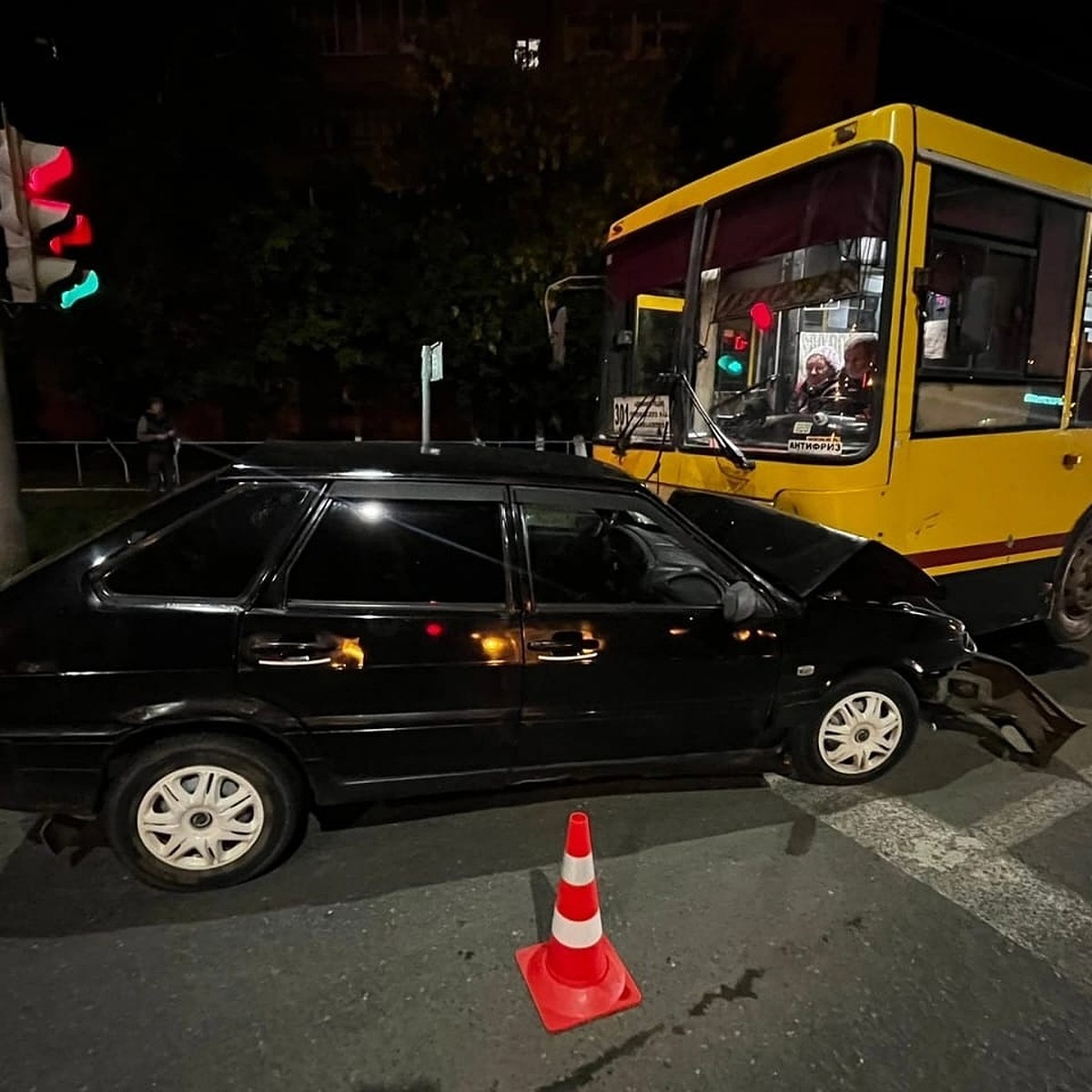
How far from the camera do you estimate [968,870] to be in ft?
10.1

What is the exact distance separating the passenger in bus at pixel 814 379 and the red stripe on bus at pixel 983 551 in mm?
1002

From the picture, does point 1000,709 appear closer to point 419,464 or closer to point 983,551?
point 983,551

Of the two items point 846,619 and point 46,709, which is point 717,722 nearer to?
point 846,619

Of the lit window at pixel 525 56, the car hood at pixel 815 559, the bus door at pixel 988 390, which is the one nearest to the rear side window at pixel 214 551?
the car hood at pixel 815 559

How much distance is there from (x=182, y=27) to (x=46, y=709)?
15506 mm

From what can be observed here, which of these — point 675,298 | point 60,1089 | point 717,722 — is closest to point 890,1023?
point 717,722

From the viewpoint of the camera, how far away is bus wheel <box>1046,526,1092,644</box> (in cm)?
529

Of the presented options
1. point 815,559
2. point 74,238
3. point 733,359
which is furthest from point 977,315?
point 74,238

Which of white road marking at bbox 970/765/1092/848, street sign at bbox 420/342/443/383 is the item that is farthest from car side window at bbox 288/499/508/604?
street sign at bbox 420/342/443/383

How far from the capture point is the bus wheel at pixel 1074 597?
17.4 ft

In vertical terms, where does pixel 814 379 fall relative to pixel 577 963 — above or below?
above

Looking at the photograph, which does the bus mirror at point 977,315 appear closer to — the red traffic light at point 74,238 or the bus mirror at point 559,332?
the bus mirror at point 559,332

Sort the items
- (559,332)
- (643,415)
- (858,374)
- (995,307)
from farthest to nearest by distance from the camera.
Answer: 1. (559,332)
2. (643,415)
3. (995,307)
4. (858,374)

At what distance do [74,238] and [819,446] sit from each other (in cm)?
497
